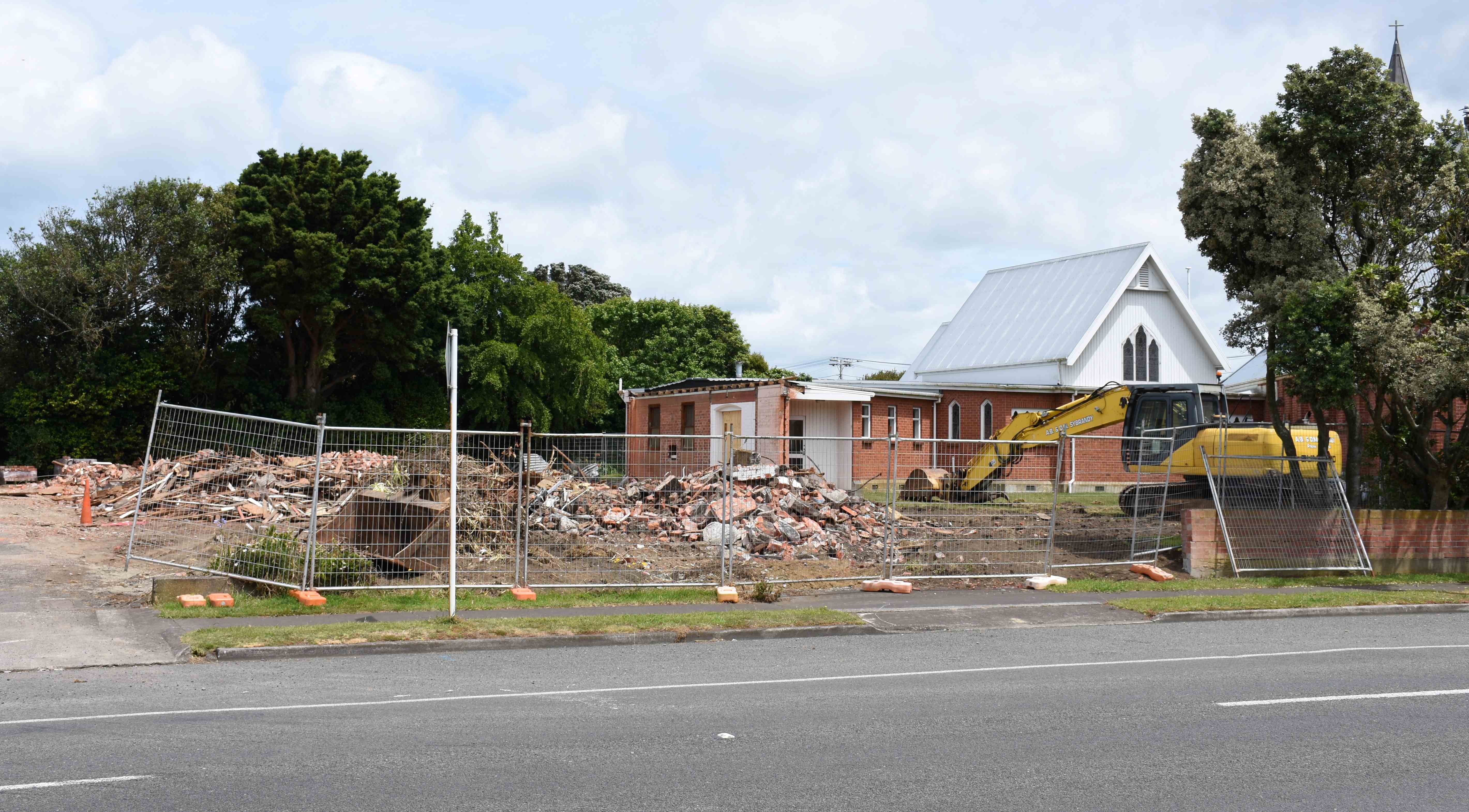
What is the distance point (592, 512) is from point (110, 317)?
33028mm

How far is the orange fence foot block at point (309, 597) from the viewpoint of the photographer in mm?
12477

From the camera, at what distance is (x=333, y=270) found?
43.0 metres

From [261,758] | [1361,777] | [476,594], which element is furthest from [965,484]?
[261,758]

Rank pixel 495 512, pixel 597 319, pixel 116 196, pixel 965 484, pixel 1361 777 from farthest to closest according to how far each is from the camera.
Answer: pixel 597 319 → pixel 116 196 → pixel 965 484 → pixel 495 512 → pixel 1361 777

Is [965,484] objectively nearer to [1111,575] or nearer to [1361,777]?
[1111,575]

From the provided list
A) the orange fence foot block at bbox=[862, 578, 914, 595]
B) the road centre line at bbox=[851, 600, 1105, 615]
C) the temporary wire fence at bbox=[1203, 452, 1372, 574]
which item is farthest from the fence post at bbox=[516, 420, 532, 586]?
the temporary wire fence at bbox=[1203, 452, 1372, 574]

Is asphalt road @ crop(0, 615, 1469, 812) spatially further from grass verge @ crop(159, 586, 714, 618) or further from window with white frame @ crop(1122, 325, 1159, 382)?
window with white frame @ crop(1122, 325, 1159, 382)

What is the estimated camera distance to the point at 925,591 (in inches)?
610

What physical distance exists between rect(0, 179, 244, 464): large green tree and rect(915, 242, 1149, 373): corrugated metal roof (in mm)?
29908

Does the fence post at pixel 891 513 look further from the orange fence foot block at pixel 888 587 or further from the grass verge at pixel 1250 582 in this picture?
the grass verge at pixel 1250 582

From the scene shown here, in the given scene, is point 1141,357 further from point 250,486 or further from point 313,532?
point 313,532

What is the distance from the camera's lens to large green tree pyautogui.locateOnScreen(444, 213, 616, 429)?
162 feet

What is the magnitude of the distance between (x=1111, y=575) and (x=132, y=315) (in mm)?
Result: 38264

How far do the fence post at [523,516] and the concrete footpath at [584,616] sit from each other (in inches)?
38.8
